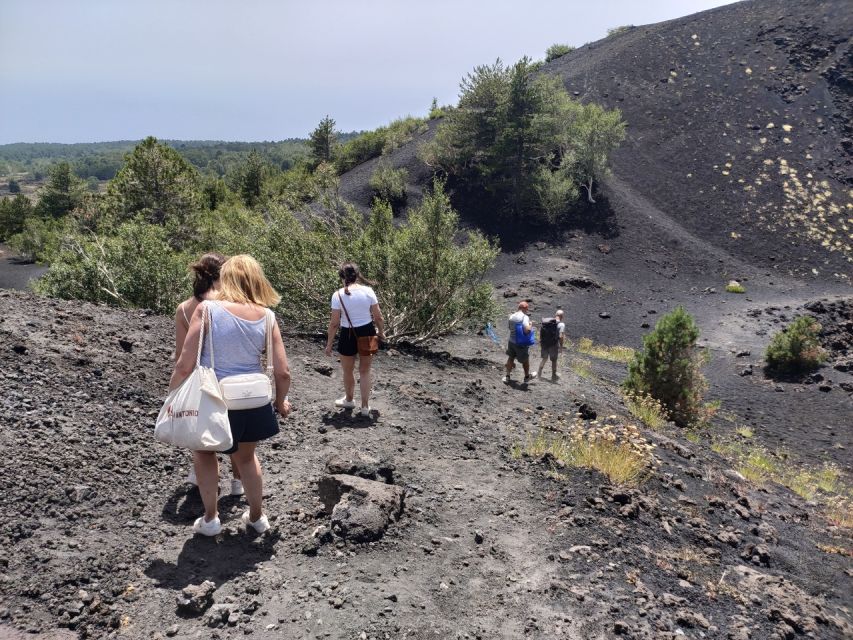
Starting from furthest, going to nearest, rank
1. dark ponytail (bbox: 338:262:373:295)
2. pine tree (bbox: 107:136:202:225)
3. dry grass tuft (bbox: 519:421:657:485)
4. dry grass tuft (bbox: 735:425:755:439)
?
pine tree (bbox: 107:136:202:225), dry grass tuft (bbox: 735:425:755:439), dark ponytail (bbox: 338:262:373:295), dry grass tuft (bbox: 519:421:657:485)

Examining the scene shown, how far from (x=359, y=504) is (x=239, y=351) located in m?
Result: 1.33

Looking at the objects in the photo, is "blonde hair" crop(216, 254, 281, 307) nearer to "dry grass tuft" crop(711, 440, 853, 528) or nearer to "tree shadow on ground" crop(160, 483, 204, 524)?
"tree shadow on ground" crop(160, 483, 204, 524)

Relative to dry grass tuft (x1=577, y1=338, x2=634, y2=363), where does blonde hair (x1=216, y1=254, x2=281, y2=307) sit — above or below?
above

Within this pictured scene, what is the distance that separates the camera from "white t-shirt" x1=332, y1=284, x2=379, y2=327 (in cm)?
506

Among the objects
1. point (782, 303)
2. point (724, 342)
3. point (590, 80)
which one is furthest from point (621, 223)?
point (590, 80)

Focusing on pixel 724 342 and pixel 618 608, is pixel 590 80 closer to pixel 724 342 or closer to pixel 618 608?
pixel 724 342

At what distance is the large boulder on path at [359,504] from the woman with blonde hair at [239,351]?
23.8 inches

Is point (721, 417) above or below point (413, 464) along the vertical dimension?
below

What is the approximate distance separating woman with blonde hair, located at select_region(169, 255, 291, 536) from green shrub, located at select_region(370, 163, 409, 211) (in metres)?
22.1

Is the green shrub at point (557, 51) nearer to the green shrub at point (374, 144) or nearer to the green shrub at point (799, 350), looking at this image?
the green shrub at point (374, 144)

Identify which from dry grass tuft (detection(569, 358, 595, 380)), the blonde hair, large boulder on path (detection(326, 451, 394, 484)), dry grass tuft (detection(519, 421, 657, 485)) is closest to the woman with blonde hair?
the blonde hair

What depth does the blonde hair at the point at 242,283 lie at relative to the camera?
3076 millimetres

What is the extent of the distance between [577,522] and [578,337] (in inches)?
492

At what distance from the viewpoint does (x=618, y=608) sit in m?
3.15
